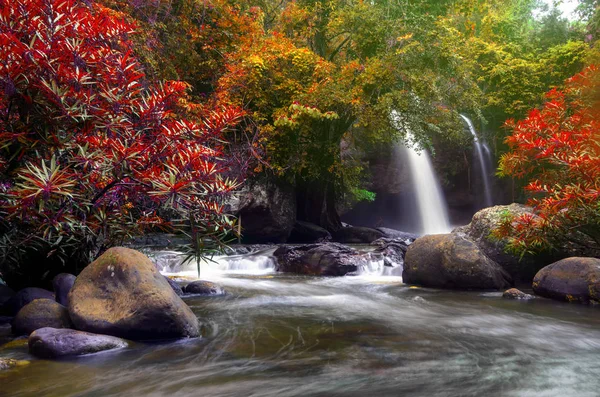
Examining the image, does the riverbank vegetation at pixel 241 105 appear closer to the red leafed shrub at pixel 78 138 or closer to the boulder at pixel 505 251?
the red leafed shrub at pixel 78 138

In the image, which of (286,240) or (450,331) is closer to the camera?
(450,331)

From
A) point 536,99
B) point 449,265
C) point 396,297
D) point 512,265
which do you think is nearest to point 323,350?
point 396,297

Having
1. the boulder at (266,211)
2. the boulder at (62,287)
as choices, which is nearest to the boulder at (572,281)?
the boulder at (62,287)

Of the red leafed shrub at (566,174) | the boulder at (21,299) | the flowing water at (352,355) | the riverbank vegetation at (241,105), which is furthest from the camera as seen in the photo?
the red leafed shrub at (566,174)

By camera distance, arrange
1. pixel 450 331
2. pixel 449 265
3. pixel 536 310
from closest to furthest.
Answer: pixel 450 331
pixel 536 310
pixel 449 265

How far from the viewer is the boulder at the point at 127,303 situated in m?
4.55

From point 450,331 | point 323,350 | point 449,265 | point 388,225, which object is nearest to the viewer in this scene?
point 323,350

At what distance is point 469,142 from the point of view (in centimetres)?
2147

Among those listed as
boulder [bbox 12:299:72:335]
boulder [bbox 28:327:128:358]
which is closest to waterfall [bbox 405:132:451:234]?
boulder [bbox 12:299:72:335]

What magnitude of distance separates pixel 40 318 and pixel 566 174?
870cm

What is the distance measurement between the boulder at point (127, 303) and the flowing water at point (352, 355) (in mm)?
189

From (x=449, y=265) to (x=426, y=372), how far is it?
4.94m

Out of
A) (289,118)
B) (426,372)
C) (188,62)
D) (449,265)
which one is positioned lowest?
(426,372)

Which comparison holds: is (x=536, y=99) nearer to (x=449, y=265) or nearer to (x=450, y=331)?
(x=449, y=265)
